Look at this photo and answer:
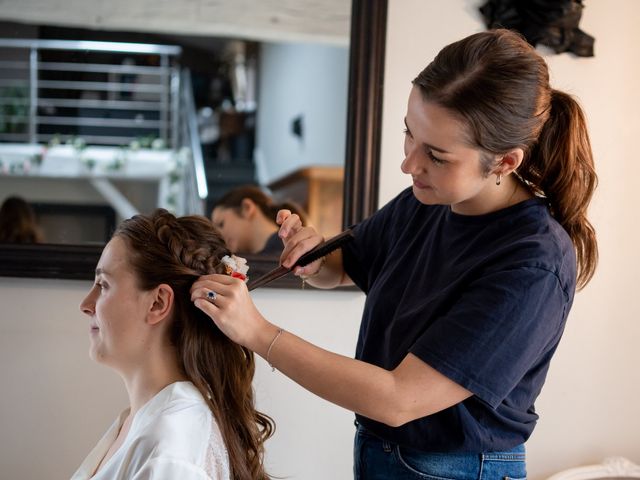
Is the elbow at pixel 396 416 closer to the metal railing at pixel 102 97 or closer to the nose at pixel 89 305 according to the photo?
the nose at pixel 89 305

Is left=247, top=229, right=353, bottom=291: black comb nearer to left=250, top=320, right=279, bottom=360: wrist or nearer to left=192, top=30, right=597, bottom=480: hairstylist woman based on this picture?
left=192, top=30, right=597, bottom=480: hairstylist woman

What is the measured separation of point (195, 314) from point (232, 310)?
29cm

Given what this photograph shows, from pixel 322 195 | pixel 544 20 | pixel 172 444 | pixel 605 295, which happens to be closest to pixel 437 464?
pixel 172 444

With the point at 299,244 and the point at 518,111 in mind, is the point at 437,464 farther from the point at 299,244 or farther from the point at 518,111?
the point at 518,111

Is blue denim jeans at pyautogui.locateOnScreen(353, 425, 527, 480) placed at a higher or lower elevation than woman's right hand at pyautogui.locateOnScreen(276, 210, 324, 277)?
lower

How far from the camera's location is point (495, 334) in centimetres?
114

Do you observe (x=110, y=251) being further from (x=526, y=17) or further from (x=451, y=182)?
(x=526, y=17)

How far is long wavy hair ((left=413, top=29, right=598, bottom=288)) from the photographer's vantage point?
1.15 meters

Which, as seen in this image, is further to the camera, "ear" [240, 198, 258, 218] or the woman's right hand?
"ear" [240, 198, 258, 218]

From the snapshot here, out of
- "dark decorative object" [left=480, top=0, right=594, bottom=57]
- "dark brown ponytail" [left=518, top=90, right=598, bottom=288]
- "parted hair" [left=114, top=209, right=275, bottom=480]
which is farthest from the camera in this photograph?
"dark decorative object" [left=480, top=0, right=594, bottom=57]

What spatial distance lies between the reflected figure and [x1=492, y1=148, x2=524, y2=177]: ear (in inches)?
50.5

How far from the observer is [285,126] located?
2141 mm

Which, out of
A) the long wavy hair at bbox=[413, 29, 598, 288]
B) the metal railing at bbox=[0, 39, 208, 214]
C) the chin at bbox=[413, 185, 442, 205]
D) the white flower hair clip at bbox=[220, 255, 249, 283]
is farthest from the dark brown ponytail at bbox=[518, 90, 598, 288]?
the metal railing at bbox=[0, 39, 208, 214]

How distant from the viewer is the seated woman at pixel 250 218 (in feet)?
6.79
